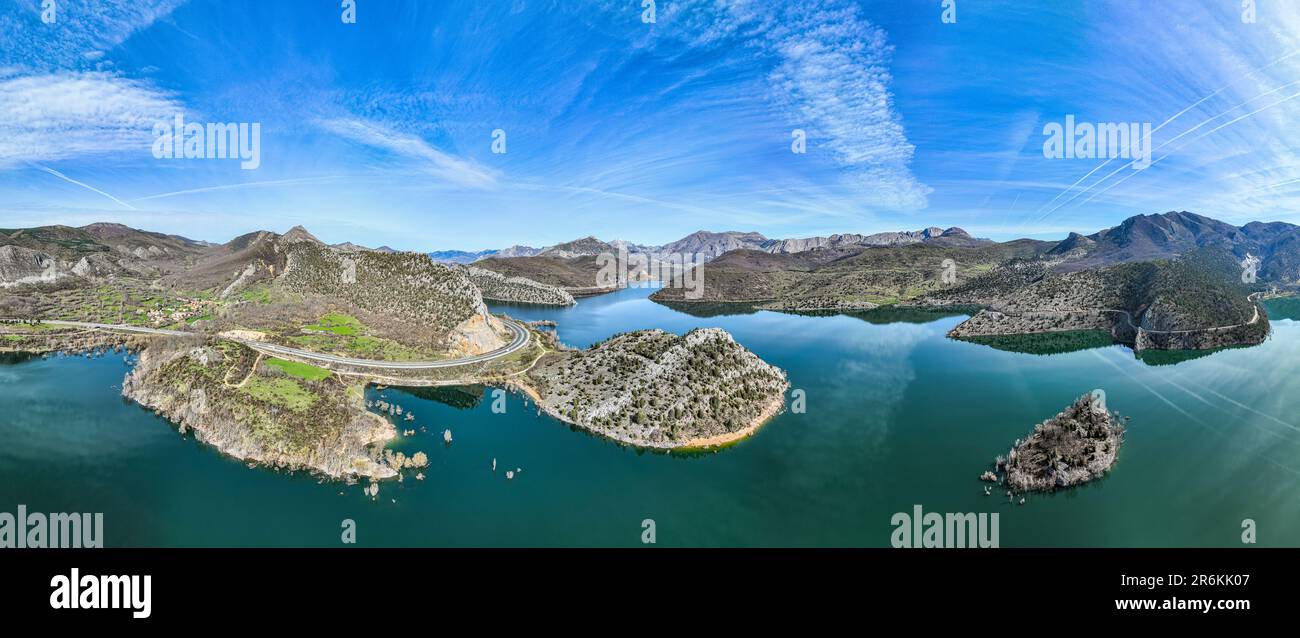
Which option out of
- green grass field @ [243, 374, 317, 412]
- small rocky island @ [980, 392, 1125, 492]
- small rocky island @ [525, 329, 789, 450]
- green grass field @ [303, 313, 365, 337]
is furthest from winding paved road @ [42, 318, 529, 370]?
small rocky island @ [980, 392, 1125, 492]

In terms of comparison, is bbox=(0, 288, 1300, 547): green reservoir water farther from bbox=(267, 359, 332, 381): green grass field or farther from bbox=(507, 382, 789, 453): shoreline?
bbox=(267, 359, 332, 381): green grass field

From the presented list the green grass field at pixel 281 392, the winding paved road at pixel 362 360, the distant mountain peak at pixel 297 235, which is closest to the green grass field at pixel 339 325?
the winding paved road at pixel 362 360

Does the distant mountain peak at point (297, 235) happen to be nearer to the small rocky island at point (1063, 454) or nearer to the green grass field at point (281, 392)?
the green grass field at point (281, 392)

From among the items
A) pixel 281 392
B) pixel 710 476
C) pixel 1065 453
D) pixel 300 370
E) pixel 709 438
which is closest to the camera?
pixel 1065 453

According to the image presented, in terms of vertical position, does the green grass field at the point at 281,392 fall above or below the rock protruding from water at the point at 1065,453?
above

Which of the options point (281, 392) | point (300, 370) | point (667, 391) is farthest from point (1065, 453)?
point (300, 370)

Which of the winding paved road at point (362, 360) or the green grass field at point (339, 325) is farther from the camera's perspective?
the green grass field at point (339, 325)

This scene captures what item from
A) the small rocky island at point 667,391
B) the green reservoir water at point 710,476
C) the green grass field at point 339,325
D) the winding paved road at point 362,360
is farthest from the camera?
the green grass field at point 339,325

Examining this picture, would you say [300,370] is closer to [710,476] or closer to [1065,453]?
[710,476]
